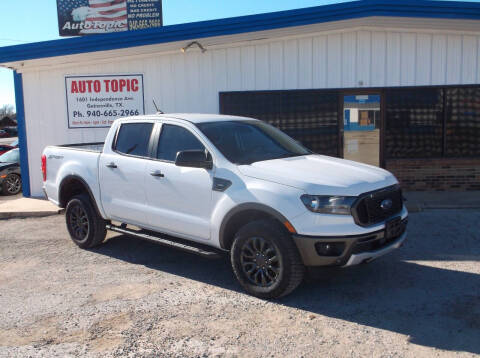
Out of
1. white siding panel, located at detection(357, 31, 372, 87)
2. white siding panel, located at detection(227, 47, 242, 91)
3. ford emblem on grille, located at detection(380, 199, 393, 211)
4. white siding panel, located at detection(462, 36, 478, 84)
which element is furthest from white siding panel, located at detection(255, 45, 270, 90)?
ford emblem on grille, located at detection(380, 199, 393, 211)

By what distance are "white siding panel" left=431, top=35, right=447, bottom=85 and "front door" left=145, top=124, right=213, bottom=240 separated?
685cm

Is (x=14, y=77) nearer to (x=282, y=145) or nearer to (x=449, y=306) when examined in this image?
(x=282, y=145)

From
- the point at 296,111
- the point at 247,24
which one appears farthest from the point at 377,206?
the point at 296,111

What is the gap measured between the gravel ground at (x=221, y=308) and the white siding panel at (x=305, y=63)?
478 cm

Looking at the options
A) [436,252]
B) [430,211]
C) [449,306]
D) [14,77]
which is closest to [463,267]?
[436,252]

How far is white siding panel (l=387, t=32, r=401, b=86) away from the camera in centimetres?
1030

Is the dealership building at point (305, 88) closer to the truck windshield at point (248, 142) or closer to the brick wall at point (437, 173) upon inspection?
the brick wall at point (437, 173)

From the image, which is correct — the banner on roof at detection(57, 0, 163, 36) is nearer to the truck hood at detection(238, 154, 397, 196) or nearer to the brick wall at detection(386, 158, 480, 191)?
the brick wall at detection(386, 158, 480, 191)

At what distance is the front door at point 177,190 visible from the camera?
5289 millimetres

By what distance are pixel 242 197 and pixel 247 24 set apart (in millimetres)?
5648

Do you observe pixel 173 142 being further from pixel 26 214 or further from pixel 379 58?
pixel 379 58

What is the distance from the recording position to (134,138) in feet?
20.6

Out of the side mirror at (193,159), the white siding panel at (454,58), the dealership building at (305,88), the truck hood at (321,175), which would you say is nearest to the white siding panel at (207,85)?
the dealership building at (305,88)

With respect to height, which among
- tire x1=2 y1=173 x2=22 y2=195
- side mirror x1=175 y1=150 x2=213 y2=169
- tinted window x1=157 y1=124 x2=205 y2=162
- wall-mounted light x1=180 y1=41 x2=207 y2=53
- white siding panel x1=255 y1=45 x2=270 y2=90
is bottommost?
tire x1=2 y1=173 x2=22 y2=195
